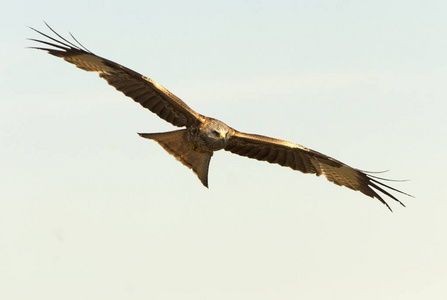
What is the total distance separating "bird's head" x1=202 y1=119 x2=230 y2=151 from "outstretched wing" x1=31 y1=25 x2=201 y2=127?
329mm

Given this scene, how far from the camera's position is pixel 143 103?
51.9 feet

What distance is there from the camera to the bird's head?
1541 cm

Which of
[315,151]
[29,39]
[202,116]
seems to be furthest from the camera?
[315,151]

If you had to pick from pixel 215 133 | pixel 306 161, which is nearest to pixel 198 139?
pixel 215 133

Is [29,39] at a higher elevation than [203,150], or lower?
higher

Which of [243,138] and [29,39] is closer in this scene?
[29,39]

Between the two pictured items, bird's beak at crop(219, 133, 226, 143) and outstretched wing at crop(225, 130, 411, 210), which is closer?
bird's beak at crop(219, 133, 226, 143)

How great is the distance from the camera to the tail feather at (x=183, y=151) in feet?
52.5

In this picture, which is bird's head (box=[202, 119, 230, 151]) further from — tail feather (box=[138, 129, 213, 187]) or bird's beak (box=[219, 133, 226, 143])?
tail feather (box=[138, 129, 213, 187])

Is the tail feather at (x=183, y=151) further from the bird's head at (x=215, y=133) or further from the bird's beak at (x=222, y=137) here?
the bird's beak at (x=222, y=137)

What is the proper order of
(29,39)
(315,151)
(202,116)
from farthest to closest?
(315,151), (202,116), (29,39)

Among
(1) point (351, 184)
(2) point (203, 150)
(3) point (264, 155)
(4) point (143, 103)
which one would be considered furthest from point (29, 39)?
(1) point (351, 184)

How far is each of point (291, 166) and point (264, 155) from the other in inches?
25.1

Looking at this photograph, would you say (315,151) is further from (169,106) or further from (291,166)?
(169,106)
